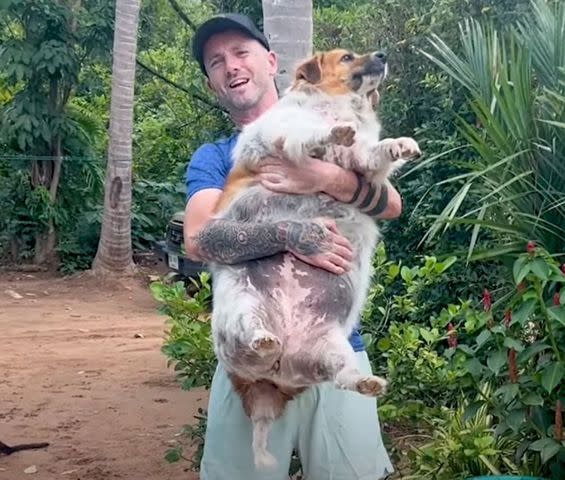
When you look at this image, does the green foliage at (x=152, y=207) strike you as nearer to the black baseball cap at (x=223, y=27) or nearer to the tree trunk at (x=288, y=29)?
the tree trunk at (x=288, y=29)

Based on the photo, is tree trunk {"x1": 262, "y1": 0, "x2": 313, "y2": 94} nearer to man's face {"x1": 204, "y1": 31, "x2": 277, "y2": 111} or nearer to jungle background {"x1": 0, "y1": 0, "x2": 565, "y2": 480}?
jungle background {"x1": 0, "y1": 0, "x2": 565, "y2": 480}

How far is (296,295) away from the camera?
3348mm

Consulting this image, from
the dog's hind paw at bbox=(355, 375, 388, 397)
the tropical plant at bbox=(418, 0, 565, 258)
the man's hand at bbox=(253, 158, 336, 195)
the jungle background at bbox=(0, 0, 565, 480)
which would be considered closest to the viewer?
the dog's hind paw at bbox=(355, 375, 388, 397)

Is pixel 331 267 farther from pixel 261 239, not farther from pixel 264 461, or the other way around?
pixel 264 461

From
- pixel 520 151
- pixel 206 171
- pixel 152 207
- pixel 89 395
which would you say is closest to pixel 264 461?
pixel 206 171

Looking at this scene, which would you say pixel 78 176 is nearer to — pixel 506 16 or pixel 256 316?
pixel 506 16

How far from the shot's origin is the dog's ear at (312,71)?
3760 millimetres

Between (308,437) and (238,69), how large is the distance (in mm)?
1401

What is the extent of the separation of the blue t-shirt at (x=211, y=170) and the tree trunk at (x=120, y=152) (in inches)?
376

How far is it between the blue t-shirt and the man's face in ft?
0.59

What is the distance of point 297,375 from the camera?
127 inches

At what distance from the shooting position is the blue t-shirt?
11.9 feet

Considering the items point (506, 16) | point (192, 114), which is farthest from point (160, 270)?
point (506, 16)


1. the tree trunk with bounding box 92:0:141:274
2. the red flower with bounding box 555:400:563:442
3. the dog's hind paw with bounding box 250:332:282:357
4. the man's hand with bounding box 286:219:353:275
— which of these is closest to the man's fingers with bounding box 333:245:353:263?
the man's hand with bounding box 286:219:353:275
